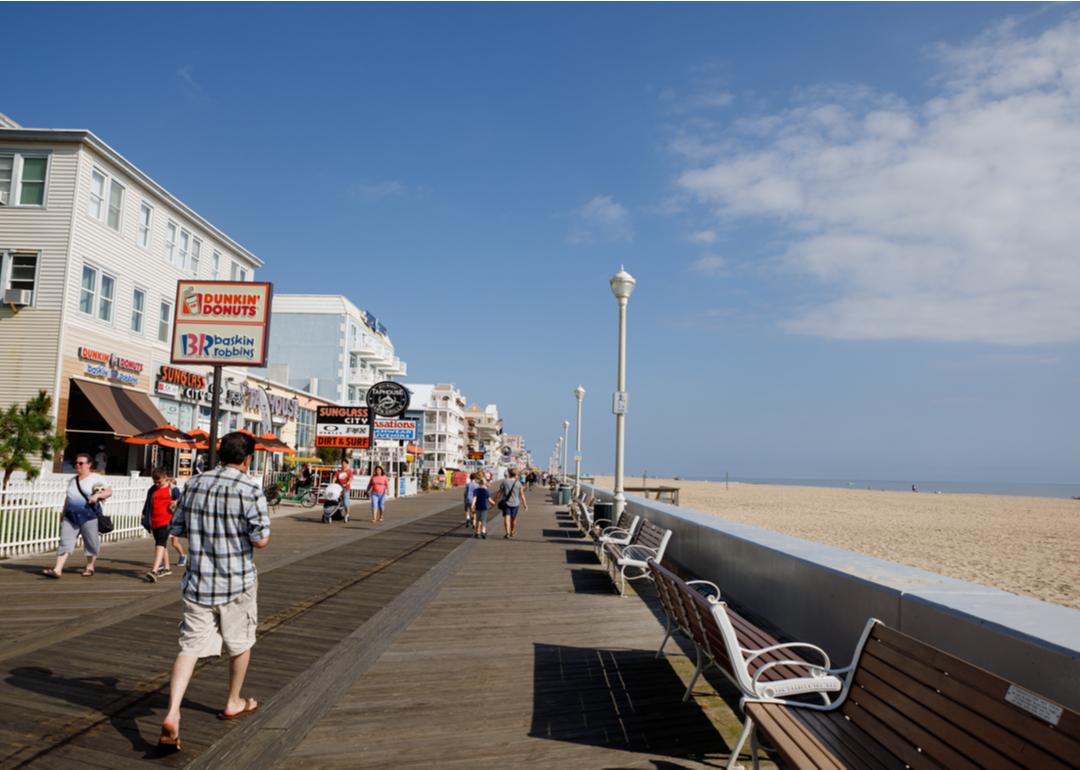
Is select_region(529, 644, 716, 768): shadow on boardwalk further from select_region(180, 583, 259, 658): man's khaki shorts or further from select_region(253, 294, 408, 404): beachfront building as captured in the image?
select_region(253, 294, 408, 404): beachfront building

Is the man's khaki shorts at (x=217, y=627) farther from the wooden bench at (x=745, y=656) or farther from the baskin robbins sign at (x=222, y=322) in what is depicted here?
the baskin robbins sign at (x=222, y=322)

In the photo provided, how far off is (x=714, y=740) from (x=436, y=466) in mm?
94757

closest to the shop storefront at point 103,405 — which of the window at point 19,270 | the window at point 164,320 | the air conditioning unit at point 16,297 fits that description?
the window at point 164,320

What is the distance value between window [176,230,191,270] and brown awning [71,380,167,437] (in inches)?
245

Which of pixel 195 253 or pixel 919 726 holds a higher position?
pixel 195 253

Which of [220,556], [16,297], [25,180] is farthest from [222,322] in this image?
[25,180]

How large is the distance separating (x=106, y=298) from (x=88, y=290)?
103cm

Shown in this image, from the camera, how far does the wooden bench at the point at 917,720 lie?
2.59m

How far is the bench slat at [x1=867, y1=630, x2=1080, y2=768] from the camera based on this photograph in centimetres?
248

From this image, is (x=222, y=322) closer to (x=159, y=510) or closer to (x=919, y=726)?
(x=159, y=510)

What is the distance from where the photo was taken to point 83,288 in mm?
25219

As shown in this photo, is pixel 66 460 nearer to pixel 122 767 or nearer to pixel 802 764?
pixel 122 767

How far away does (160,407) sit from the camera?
29.5 metres

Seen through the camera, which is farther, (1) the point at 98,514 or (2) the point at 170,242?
(2) the point at 170,242
